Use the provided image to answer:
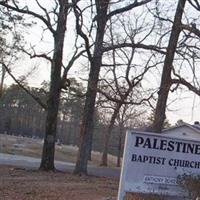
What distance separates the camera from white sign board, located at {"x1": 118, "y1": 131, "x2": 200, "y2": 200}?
34.6ft

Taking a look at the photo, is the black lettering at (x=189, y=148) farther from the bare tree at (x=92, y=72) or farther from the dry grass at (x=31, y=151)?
the dry grass at (x=31, y=151)

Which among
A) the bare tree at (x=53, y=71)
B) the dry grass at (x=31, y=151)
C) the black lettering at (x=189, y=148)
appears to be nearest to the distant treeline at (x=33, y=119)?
the dry grass at (x=31, y=151)

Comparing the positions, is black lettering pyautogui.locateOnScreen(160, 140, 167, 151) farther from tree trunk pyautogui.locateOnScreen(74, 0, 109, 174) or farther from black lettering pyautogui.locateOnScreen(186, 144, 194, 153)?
tree trunk pyautogui.locateOnScreen(74, 0, 109, 174)

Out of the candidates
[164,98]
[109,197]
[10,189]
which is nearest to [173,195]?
[109,197]

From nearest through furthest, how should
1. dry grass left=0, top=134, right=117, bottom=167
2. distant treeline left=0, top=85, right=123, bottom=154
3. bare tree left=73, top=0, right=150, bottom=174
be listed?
bare tree left=73, top=0, right=150, bottom=174
dry grass left=0, top=134, right=117, bottom=167
distant treeline left=0, top=85, right=123, bottom=154

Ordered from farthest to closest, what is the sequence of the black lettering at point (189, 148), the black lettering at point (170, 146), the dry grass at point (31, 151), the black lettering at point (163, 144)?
the dry grass at point (31, 151) < the black lettering at point (189, 148) < the black lettering at point (170, 146) < the black lettering at point (163, 144)

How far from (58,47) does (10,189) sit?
38.0ft

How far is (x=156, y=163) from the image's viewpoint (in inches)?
426

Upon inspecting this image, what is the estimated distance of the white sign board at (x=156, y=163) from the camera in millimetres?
10531

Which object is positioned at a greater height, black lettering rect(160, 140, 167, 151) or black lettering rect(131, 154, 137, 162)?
black lettering rect(160, 140, 167, 151)

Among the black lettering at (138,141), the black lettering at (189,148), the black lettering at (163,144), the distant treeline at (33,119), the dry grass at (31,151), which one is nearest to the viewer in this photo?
the black lettering at (138,141)

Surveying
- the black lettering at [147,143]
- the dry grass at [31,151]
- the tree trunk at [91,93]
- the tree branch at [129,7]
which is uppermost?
the tree branch at [129,7]

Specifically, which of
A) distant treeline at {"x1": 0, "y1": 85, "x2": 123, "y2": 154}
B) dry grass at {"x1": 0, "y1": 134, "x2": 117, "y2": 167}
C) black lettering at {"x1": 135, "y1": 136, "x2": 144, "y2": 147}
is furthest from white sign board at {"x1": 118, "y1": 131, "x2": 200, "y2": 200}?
distant treeline at {"x1": 0, "y1": 85, "x2": 123, "y2": 154}

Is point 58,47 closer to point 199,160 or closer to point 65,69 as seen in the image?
point 65,69
